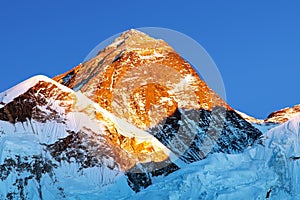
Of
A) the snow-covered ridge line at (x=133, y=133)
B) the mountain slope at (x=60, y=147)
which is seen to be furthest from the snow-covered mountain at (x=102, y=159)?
the snow-covered ridge line at (x=133, y=133)

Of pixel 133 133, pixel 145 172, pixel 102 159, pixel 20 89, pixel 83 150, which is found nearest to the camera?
pixel 102 159

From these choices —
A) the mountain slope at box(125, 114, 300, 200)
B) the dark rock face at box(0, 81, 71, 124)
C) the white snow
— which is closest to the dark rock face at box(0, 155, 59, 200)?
the dark rock face at box(0, 81, 71, 124)

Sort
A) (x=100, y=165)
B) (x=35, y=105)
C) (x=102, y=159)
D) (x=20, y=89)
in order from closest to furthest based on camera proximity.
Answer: (x=100, y=165), (x=102, y=159), (x=35, y=105), (x=20, y=89)

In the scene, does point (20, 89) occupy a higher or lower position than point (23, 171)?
higher

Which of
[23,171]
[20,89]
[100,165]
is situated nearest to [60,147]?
[100,165]

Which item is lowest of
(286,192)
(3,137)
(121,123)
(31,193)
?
(286,192)

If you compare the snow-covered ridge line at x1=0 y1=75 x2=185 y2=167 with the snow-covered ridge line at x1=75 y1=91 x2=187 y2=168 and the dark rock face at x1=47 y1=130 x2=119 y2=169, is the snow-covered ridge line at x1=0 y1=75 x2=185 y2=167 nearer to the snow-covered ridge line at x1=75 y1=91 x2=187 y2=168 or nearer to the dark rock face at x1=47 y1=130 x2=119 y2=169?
the snow-covered ridge line at x1=75 y1=91 x2=187 y2=168

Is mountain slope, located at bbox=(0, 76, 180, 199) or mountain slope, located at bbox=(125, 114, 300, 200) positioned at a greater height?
mountain slope, located at bbox=(0, 76, 180, 199)

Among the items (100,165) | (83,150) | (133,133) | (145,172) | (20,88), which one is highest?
(20,88)

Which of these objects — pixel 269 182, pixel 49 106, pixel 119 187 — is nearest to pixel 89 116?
pixel 49 106

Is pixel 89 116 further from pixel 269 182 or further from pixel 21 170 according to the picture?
pixel 269 182

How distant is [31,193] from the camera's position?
154 m

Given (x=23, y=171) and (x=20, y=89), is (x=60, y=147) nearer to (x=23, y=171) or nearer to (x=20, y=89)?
(x=23, y=171)

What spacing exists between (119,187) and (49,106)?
81.8 feet
